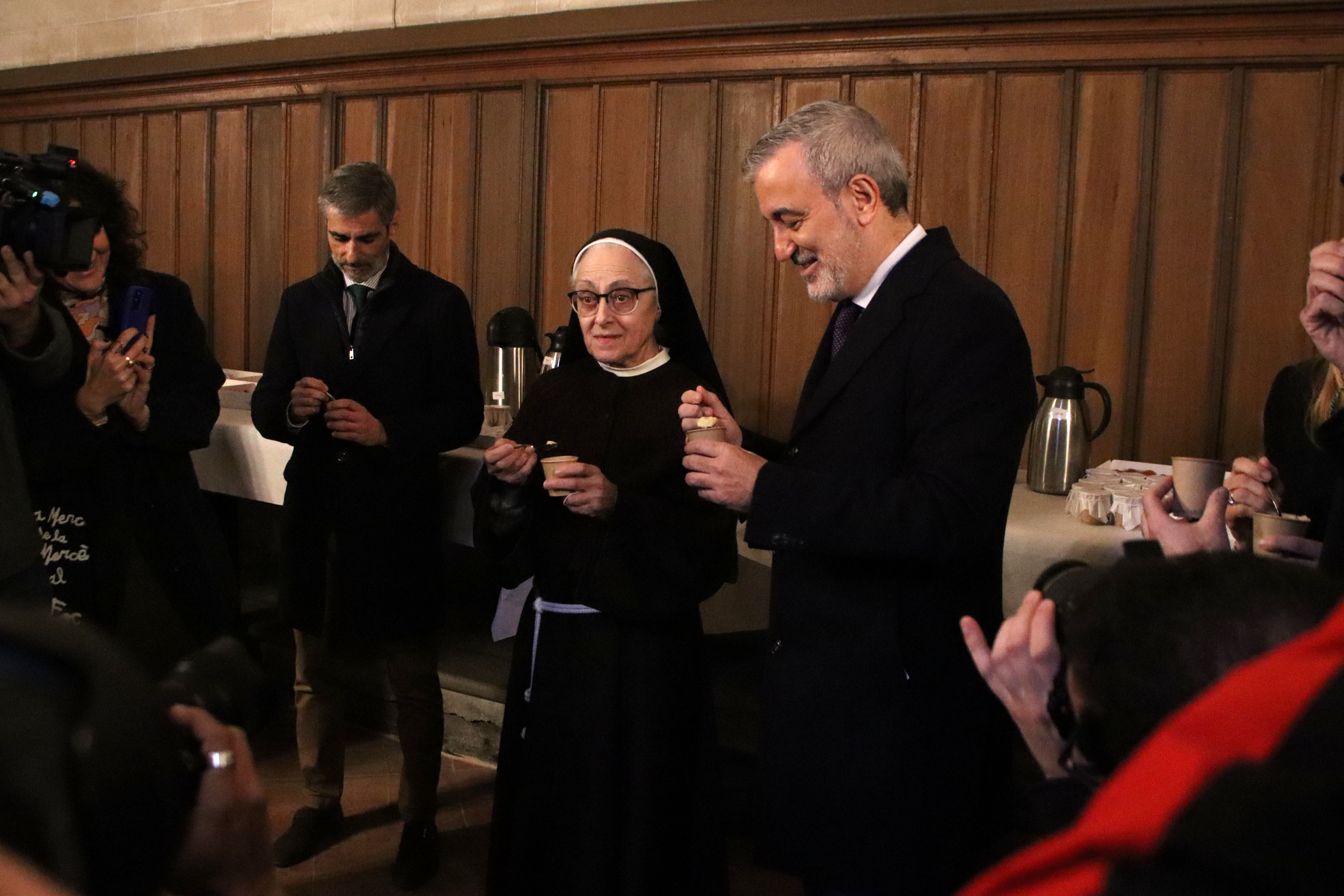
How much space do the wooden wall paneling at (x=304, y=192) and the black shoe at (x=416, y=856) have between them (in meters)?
3.29

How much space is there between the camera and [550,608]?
8.77ft

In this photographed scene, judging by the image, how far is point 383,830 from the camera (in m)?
3.72

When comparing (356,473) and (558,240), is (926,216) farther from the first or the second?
(356,473)

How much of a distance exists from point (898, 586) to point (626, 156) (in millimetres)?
3499

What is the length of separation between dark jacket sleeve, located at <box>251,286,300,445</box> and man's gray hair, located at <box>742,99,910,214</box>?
6.19 feet

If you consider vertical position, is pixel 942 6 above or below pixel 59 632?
above

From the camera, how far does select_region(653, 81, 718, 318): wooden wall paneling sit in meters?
4.94

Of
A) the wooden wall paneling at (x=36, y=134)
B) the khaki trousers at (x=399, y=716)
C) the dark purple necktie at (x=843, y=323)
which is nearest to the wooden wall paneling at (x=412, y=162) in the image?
the wooden wall paneling at (x=36, y=134)

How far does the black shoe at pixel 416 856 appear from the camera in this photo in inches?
132

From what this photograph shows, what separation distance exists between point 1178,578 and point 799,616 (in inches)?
47.6

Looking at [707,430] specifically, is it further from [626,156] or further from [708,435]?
[626,156]

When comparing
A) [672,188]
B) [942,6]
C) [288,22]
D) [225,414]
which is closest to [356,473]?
[225,414]

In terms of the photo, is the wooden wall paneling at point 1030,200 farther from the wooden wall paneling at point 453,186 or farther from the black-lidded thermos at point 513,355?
the wooden wall paneling at point 453,186

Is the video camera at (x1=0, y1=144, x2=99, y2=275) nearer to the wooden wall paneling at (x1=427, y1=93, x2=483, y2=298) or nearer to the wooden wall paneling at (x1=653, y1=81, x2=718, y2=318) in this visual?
the wooden wall paneling at (x1=653, y1=81, x2=718, y2=318)
